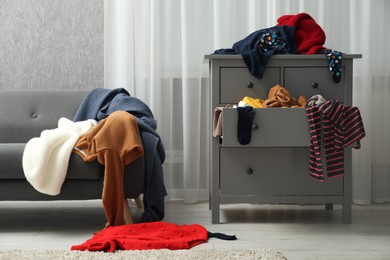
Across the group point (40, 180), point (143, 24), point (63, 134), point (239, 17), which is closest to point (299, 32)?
point (239, 17)

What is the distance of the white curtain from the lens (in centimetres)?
313

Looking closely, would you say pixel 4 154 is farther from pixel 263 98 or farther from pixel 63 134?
Answer: pixel 263 98

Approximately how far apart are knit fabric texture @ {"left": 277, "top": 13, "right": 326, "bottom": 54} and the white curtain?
1.57ft

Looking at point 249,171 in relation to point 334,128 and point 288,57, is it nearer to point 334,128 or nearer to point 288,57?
point 334,128

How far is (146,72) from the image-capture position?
10.4 feet

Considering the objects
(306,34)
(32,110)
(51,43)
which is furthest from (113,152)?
(51,43)

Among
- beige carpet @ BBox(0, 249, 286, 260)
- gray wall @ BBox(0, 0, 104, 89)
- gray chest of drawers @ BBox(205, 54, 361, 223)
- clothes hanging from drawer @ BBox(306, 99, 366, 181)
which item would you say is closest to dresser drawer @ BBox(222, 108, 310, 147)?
clothes hanging from drawer @ BBox(306, 99, 366, 181)

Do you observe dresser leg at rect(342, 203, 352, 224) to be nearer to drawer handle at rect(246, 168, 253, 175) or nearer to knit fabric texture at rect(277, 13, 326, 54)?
drawer handle at rect(246, 168, 253, 175)

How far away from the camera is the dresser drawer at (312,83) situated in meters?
2.56

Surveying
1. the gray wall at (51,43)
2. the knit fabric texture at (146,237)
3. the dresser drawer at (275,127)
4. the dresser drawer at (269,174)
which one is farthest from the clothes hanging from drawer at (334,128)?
the gray wall at (51,43)

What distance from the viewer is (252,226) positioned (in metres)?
2.45

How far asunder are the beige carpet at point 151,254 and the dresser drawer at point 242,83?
2.84 feet

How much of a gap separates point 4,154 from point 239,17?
1.59m

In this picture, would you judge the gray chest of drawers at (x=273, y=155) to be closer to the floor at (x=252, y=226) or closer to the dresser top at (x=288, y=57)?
the dresser top at (x=288, y=57)
